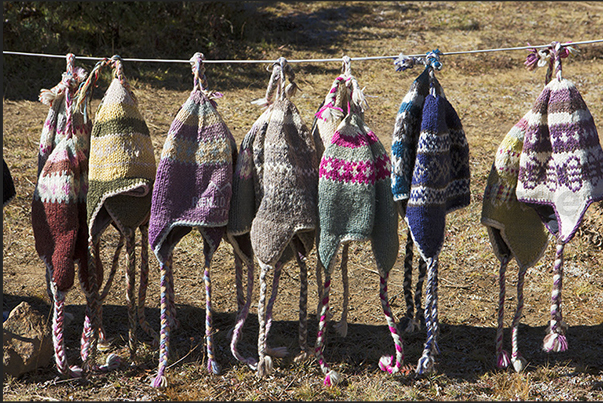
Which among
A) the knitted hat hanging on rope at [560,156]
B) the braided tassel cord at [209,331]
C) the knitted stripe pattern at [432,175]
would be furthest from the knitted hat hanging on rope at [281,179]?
the knitted hat hanging on rope at [560,156]

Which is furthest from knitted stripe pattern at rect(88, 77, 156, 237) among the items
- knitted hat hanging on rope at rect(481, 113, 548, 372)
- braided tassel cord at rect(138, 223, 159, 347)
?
knitted hat hanging on rope at rect(481, 113, 548, 372)

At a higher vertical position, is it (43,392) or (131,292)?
(131,292)

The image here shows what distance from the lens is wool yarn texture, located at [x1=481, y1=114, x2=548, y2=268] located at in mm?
3181

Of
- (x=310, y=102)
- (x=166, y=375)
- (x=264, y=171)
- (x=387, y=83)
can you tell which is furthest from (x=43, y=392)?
(x=387, y=83)

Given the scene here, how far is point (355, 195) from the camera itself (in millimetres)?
3119

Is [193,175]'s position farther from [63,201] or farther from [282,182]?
[63,201]

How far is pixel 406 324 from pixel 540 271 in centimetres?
153

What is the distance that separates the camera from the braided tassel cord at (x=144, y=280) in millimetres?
3562

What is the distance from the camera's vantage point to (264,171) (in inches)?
125

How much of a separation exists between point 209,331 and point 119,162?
105cm

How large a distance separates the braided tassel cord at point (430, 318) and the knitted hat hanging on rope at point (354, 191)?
22cm

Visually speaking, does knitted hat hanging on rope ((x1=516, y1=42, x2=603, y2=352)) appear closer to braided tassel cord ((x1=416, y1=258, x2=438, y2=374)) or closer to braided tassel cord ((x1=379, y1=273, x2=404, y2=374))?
braided tassel cord ((x1=416, y1=258, x2=438, y2=374))

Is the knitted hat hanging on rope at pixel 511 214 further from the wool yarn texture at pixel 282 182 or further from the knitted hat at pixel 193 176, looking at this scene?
the knitted hat at pixel 193 176

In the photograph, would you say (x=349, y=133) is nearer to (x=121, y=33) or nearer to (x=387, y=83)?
(x=387, y=83)
